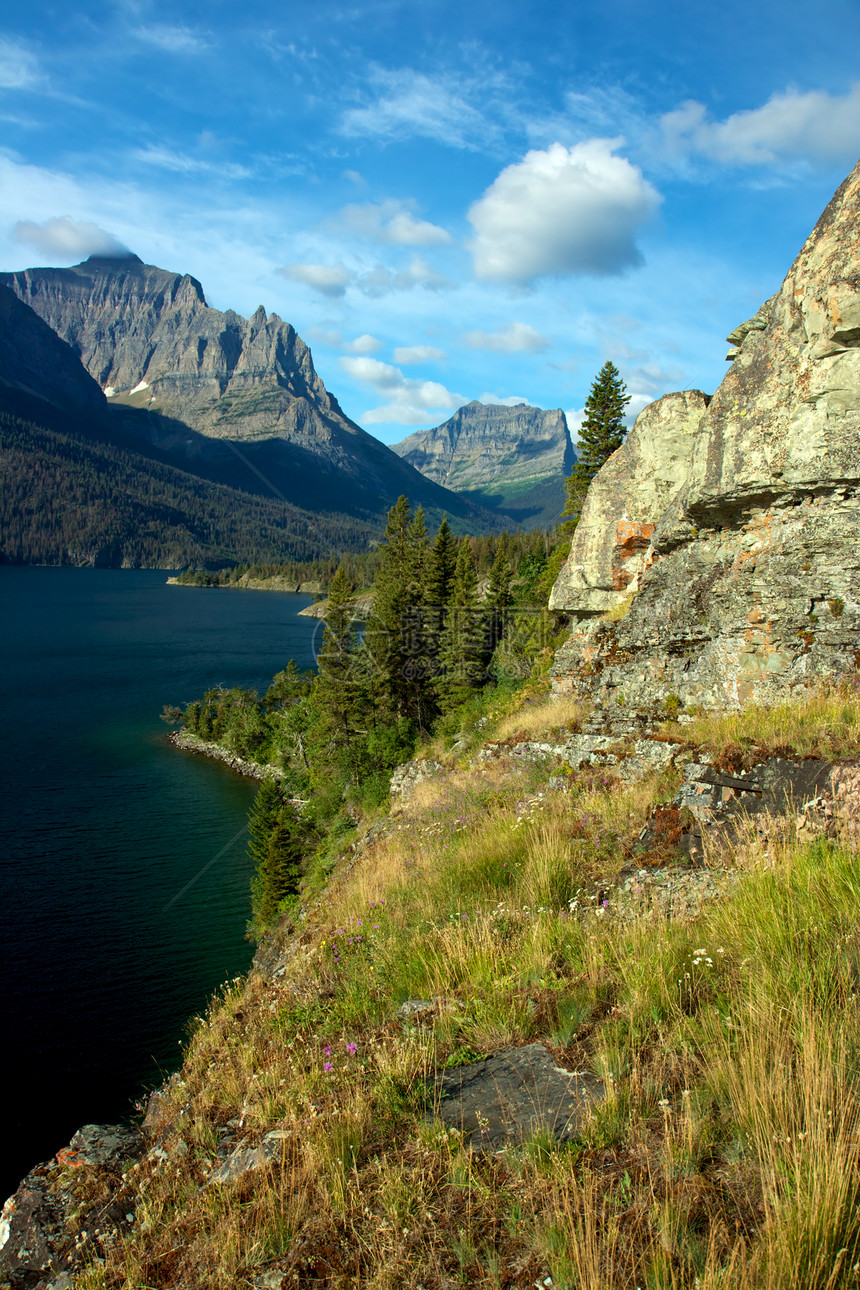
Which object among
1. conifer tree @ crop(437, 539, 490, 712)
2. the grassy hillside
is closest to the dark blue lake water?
the grassy hillside

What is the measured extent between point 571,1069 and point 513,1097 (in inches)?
15.7

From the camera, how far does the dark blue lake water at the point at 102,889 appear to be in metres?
19.1

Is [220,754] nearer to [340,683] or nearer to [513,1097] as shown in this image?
[340,683]

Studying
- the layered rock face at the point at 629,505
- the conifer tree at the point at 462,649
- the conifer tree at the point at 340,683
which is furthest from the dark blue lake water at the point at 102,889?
the layered rock face at the point at 629,505

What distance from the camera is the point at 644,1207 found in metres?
2.62

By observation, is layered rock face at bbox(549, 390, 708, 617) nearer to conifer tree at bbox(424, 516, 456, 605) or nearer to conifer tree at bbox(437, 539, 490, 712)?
conifer tree at bbox(437, 539, 490, 712)

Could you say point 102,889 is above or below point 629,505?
below

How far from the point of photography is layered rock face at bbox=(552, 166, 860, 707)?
344 inches

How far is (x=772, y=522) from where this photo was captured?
992 centimetres

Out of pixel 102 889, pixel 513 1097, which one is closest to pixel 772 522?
pixel 513 1097

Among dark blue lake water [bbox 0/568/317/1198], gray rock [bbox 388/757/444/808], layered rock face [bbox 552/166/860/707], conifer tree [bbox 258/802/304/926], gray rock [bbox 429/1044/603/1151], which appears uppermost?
layered rock face [bbox 552/166/860/707]

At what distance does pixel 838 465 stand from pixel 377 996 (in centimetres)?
899

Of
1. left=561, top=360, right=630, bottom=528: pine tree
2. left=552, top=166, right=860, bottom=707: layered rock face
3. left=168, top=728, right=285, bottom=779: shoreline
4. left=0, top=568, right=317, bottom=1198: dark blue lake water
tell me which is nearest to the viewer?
left=552, top=166, right=860, bottom=707: layered rock face

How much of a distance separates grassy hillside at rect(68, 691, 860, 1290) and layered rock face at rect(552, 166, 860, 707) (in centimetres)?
264
